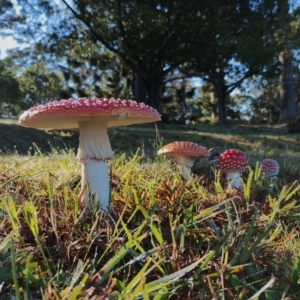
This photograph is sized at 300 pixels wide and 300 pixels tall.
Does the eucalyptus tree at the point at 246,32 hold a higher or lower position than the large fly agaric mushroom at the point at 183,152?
higher

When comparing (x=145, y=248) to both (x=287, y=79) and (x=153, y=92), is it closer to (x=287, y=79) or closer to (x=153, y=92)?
(x=153, y=92)

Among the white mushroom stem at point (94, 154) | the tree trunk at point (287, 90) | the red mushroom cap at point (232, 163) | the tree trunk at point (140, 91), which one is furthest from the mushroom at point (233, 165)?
the tree trunk at point (287, 90)

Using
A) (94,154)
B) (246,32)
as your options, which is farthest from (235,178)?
(246,32)

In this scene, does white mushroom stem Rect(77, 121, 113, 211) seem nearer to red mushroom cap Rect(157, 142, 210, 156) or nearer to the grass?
the grass

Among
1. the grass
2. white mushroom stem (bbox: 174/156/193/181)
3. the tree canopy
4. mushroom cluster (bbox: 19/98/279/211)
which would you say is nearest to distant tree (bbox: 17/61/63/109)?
the tree canopy

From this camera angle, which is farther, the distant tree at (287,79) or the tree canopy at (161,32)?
the distant tree at (287,79)

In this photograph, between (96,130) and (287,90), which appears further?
(287,90)

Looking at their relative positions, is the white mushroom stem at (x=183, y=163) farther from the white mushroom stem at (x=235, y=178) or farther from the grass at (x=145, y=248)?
the grass at (x=145, y=248)

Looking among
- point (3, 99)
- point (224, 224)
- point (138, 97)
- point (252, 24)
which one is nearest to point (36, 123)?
point (224, 224)
